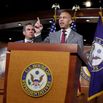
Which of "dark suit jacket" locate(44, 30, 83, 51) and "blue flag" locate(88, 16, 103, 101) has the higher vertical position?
"dark suit jacket" locate(44, 30, 83, 51)

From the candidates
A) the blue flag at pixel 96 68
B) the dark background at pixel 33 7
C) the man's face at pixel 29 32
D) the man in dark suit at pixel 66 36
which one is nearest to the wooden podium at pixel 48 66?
the man in dark suit at pixel 66 36

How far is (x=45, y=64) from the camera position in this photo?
2180 millimetres

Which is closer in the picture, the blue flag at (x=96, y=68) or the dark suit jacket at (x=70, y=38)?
the dark suit jacket at (x=70, y=38)

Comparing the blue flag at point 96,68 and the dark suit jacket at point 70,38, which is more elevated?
the dark suit jacket at point 70,38

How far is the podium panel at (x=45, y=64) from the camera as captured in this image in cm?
215

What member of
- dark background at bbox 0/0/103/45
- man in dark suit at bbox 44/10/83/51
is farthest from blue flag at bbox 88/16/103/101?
dark background at bbox 0/0/103/45

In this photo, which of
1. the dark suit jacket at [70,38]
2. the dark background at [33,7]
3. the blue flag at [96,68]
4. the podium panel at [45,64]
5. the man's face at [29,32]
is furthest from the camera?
the dark background at [33,7]

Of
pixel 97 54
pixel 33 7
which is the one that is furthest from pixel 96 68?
pixel 33 7

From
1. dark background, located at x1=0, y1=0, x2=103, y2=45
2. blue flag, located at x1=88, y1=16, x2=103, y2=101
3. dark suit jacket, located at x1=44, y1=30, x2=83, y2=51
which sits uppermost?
dark background, located at x1=0, y1=0, x2=103, y2=45

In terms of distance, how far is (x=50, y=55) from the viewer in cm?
220

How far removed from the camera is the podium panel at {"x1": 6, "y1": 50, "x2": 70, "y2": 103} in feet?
7.07

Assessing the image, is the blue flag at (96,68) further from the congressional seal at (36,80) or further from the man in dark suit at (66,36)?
the congressional seal at (36,80)

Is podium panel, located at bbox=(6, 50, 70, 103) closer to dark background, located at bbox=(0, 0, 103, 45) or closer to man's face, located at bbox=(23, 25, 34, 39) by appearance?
man's face, located at bbox=(23, 25, 34, 39)

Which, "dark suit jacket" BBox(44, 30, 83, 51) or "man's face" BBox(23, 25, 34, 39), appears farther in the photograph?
"man's face" BBox(23, 25, 34, 39)
